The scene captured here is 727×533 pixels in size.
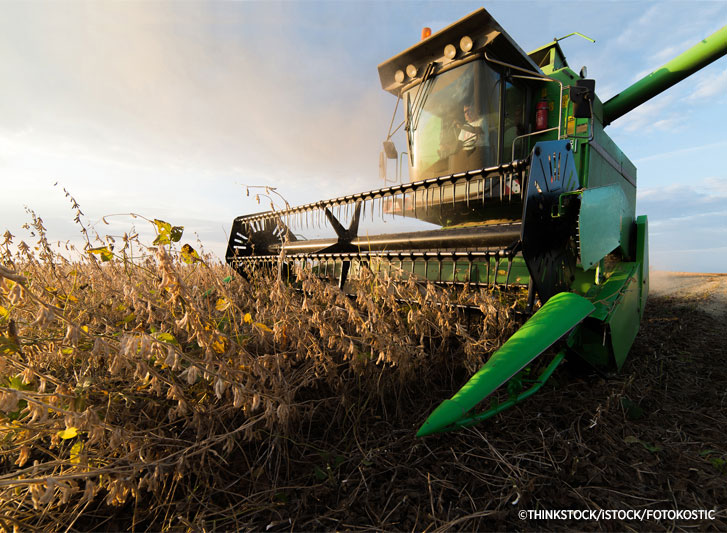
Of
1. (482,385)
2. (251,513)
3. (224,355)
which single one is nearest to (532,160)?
(482,385)

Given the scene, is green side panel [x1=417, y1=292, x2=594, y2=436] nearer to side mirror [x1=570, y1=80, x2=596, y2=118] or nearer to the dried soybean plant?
the dried soybean plant

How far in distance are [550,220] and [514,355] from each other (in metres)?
1.03

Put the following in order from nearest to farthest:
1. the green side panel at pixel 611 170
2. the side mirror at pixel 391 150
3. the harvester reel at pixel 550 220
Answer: the harvester reel at pixel 550 220, the green side panel at pixel 611 170, the side mirror at pixel 391 150

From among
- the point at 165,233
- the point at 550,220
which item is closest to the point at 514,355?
the point at 550,220

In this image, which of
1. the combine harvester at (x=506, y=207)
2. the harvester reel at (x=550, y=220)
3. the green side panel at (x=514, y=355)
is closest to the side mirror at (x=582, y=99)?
the combine harvester at (x=506, y=207)

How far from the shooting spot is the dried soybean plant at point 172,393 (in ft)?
3.51

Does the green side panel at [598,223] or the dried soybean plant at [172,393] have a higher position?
the green side panel at [598,223]

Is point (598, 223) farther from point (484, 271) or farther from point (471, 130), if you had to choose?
point (471, 130)

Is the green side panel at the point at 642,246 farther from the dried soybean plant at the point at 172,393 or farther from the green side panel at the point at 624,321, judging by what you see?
the dried soybean plant at the point at 172,393

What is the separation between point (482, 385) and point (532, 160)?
Answer: 1.34m

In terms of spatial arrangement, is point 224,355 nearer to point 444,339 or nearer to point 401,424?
point 401,424

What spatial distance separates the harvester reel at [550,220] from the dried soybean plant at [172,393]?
36 centimetres

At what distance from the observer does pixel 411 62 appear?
3.80 m

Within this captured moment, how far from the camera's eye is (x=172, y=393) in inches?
47.5
